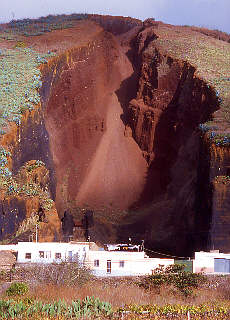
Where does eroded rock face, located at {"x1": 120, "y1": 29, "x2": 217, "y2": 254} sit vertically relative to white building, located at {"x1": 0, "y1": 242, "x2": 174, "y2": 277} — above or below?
above

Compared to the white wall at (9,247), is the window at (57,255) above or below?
below

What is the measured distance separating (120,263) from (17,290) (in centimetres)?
929

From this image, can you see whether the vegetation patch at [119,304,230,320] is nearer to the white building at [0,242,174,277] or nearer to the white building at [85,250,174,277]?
the white building at [0,242,174,277]

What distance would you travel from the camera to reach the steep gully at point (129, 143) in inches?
2082

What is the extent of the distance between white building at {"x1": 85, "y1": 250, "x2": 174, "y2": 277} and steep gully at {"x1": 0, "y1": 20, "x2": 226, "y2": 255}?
26.6ft

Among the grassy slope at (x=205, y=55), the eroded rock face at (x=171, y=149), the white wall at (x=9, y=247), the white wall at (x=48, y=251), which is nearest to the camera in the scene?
the white wall at (x=48, y=251)

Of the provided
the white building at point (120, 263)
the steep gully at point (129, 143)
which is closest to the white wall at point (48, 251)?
the white building at point (120, 263)

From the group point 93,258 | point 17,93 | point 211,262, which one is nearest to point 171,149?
point 17,93

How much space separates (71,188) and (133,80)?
18348 millimetres

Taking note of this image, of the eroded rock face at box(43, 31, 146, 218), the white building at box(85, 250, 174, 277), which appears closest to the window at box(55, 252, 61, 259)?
the white building at box(85, 250, 174, 277)

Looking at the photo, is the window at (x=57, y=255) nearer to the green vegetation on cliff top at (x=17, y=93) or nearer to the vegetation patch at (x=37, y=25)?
the green vegetation on cliff top at (x=17, y=93)

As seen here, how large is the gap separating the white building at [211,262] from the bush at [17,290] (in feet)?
35.0

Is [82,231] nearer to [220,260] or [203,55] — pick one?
[220,260]

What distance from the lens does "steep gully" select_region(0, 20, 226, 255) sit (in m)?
52.9
